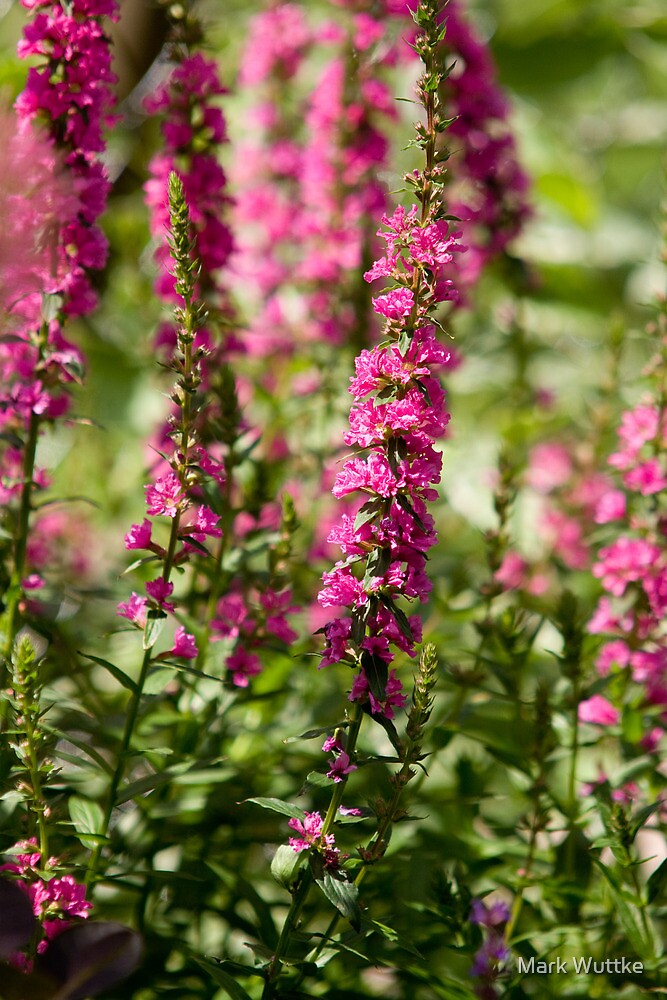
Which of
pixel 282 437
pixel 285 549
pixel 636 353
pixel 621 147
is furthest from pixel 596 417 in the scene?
pixel 621 147

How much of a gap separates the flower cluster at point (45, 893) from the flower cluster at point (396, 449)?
38 centimetres

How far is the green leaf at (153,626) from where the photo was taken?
1157 millimetres

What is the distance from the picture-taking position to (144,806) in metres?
1.47

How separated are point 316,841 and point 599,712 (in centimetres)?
70

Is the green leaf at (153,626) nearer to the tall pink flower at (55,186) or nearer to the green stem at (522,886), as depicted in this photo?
the tall pink flower at (55,186)

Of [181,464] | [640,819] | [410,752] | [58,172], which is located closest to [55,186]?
[58,172]

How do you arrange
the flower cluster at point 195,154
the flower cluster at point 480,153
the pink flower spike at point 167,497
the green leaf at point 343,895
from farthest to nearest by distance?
the flower cluster at point 480,153 → the flower cluster at point 195,154 → the pink flower spike at point 167,497 → the green leaf at point 343,895

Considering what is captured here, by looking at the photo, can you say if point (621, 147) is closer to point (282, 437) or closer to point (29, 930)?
point (282, 437)

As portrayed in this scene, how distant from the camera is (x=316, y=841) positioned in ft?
3.56

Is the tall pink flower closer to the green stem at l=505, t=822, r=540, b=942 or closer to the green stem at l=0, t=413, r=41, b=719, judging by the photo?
the green stem at l=0, t=413, r=41, b=719

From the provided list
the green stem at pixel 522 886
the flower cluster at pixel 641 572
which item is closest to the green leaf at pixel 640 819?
the green stem at pixel 522 886

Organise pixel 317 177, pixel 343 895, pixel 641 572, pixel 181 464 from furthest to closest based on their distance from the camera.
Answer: pixel 317 177
pixel 641 572
pixel 181 464
pixel 343 895

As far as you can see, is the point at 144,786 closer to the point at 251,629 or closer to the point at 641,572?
the point at 251,629

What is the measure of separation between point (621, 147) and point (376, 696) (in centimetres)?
337
